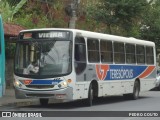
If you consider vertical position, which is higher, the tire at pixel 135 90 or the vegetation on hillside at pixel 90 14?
the vegetation on hillside at pixel 90 14

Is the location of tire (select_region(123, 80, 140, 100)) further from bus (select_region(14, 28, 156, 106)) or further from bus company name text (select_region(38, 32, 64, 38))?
bus company name text (select_region(38, 32, 64, 38))

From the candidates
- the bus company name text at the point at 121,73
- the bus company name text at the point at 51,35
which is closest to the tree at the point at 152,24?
the bus company name text at the point at 121,73

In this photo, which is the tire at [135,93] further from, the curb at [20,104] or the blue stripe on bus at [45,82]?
the blue stripe on bus at [45,82]

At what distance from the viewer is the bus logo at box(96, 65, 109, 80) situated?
21.0 m

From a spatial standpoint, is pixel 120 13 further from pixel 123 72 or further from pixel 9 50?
pixel 123 72

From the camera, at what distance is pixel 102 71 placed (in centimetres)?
2134

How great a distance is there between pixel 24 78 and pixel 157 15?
25651 mm

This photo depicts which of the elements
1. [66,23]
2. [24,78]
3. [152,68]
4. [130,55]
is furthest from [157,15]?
[24,78]

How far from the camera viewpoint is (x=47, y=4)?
3897cm

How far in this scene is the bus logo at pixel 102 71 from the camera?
68.8 ft

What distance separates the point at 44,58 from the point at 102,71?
3272 mm

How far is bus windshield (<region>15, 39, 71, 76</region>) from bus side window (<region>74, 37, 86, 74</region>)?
404 millimetres

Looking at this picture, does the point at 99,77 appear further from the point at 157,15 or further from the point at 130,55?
the point at 157,15

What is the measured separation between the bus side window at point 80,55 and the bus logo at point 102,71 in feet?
4.53
